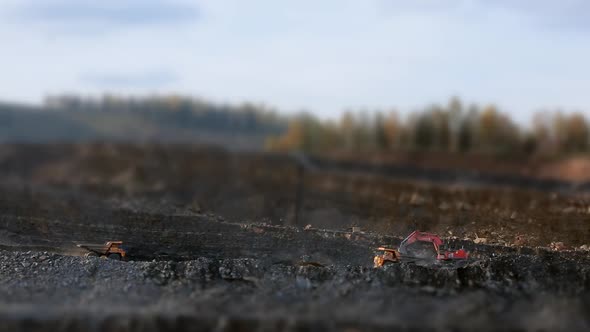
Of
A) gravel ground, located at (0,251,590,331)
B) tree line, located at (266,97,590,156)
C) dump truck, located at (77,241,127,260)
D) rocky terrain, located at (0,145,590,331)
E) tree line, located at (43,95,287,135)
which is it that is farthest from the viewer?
tree line, located at (43,95,287,135)

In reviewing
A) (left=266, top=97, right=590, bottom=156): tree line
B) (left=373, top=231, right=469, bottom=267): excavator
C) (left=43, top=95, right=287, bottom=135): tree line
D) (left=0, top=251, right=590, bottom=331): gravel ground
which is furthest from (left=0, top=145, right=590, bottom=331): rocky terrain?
(left=43, top=95, right=287, bottom=135): tree line

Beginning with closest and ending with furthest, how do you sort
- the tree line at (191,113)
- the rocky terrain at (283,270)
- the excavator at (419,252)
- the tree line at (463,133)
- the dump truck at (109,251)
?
1. the rocky terrain at (283,270)
2. the excavator at (419,252)
3. the dump truck at (109,251)
4. the tree line at (463,133)
5. the tree line at (191,113)

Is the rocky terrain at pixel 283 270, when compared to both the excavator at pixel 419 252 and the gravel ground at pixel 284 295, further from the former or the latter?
the excavator at pixel 419 252

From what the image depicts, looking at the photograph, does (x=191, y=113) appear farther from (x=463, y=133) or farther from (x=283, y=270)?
(x=283, y=270)

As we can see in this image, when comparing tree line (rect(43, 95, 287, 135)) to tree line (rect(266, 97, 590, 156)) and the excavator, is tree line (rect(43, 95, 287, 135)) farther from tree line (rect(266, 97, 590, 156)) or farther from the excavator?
the excavator

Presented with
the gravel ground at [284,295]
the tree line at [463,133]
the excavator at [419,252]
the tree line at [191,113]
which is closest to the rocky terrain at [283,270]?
the gravel ground at [284,295]

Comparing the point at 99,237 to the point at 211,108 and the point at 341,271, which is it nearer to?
the point at 341,271
